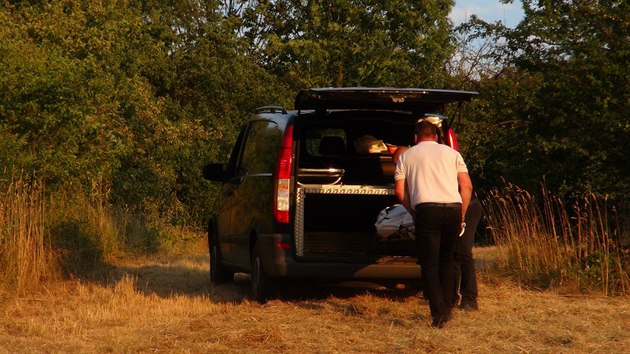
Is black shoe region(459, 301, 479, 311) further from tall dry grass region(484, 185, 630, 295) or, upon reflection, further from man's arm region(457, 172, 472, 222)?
tall dry grass region(484, 185, 630, 295)

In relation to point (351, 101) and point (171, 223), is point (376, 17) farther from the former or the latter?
point (351, 101)

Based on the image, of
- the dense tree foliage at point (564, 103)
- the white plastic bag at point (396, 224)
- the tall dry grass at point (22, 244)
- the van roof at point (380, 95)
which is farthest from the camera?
the dense tree foliage at point (564, 103)

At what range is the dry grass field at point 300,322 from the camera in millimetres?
8109

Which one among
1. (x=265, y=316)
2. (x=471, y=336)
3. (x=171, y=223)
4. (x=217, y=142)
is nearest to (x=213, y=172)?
(x=265, y=316)

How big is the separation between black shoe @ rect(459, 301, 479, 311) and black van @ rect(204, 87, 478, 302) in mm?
495

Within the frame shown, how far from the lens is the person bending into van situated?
28.9ft

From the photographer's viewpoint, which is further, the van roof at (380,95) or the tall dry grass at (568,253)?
the tall dry grass at (568,253)

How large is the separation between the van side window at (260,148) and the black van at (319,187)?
2 centimetres

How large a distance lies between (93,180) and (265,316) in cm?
774

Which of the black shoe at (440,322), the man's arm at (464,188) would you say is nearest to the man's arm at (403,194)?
the man's arm at (464,188)

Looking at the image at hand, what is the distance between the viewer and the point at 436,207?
8797 mm

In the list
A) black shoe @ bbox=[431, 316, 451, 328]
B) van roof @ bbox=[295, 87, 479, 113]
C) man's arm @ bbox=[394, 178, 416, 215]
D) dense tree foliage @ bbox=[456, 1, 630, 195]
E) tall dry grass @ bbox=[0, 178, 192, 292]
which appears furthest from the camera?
dense tree foliage @ bbox=[456, 1, 630, 195]

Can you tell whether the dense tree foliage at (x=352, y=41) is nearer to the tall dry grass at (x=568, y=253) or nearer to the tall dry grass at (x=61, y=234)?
the tall dry grass at (x=61, y=234)

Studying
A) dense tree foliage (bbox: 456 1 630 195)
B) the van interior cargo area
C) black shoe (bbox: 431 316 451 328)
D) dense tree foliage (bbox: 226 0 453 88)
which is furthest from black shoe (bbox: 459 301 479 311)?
dense tree foliage (bbox: 226 0 453 88)
